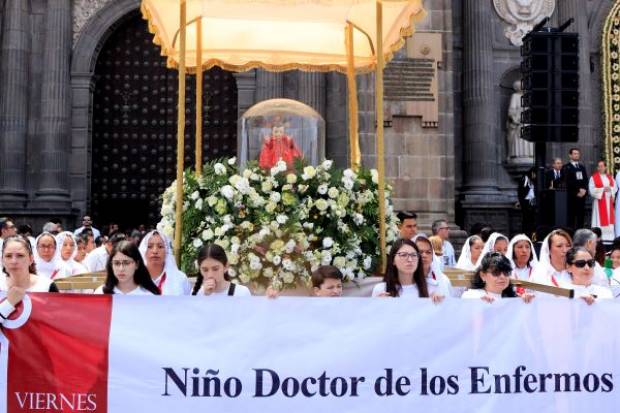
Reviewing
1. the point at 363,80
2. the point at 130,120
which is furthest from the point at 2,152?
the point at 363,80

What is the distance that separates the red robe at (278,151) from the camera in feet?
26.5

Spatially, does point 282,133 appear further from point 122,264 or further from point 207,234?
point 122,264

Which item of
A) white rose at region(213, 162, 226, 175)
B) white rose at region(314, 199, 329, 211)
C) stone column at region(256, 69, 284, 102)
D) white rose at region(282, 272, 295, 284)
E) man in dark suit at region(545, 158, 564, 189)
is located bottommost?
white rose at region(282, 272, 295, 284)

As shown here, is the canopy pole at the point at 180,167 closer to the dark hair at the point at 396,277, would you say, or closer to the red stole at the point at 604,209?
the dark hair at the point at 396,277

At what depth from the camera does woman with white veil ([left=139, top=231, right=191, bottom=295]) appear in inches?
246

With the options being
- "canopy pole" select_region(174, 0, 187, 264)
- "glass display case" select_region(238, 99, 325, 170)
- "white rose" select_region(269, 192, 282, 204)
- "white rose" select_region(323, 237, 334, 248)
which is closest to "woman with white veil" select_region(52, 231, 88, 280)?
"glass display case" select_region(238, 99, 325, 170)

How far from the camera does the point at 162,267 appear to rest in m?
6.34

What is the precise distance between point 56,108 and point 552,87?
34.1 feet

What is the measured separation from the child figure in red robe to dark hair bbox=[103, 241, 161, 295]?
2.50 metres

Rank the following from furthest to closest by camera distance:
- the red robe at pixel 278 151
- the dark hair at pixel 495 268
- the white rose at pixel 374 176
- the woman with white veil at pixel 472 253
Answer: the woman with white veil at pixel 472 253, the red robe at pixel 278 151, the white rose at pixel 374 176, the dark hair at pixel 495 268

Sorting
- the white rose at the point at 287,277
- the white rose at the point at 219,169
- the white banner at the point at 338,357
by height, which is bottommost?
the white banner at the point at 338,357

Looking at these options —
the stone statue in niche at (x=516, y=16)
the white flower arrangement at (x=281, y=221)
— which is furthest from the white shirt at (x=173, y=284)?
the stone statue in niche at (x=516, y=16)

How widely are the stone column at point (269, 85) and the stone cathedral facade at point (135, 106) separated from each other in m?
0.03

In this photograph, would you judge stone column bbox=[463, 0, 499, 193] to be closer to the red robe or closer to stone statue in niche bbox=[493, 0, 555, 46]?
stone statue in niche bbox=[493, 0, 555, 46]
